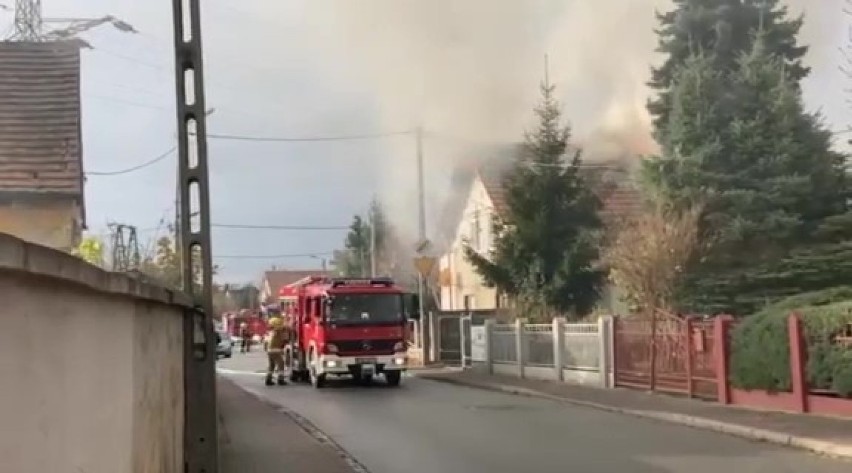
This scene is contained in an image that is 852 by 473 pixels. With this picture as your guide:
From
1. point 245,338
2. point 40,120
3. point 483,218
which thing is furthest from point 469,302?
point 40,120

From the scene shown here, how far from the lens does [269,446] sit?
45.5ft

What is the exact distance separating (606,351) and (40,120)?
12.1 metres

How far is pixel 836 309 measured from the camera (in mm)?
15258

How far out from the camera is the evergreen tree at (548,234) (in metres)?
33.1

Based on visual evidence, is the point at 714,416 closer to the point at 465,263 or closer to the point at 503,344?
the point at 503,344

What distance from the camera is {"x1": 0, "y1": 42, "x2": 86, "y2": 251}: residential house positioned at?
14.3m

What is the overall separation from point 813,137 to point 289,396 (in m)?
13.3

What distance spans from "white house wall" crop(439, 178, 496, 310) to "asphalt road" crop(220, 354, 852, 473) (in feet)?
79.3

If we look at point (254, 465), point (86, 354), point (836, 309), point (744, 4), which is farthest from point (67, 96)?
point (744, 4)

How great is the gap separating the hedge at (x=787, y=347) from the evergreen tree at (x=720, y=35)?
38.5 ft

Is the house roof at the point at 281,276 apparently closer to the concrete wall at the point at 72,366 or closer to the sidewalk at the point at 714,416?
the sidewalk at the point at 714,416

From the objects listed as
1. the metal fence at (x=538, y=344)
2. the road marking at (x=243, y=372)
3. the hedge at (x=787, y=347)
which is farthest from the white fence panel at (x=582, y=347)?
the road marking at (x=243, y=372)

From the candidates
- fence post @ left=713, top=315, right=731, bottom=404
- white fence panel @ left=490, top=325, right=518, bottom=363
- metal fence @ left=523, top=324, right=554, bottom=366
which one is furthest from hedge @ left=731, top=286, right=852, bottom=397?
white fence panel @ left=490, top=325, right=518, bottom=363

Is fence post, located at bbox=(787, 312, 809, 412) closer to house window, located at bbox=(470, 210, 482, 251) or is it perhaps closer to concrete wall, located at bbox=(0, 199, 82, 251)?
concrete wall, located at bbox=(0, 199, 82, 251)
